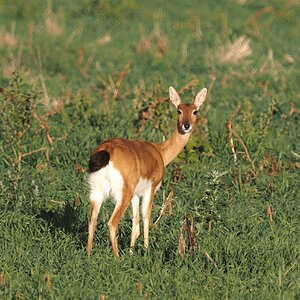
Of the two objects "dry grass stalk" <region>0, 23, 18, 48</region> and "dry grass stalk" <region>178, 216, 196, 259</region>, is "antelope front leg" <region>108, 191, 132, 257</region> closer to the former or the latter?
"dry grass stalk" <region>178, 216, 196, 259</region>

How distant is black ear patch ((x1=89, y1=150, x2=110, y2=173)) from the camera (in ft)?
23.1

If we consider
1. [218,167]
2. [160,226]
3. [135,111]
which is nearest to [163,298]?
[160,226]

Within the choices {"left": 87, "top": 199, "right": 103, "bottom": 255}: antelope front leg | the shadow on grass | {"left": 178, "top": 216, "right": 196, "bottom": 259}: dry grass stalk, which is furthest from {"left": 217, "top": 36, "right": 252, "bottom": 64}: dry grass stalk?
{"left": 178, "top": 216, "right": 196, "bottom": 259}: dry grass stalk

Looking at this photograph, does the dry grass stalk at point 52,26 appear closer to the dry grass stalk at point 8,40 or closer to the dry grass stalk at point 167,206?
the dry grass stalk at point 8,40

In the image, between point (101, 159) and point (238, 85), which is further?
point (238, 85)

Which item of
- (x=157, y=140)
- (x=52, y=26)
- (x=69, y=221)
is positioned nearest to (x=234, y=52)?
(x=52, y=26)

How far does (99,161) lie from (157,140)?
3.55 metres

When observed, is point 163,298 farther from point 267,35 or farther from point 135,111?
point 267,35

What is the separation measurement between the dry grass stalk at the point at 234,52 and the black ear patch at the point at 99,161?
8.07 meters

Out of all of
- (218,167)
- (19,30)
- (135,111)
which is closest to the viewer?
(218,167)

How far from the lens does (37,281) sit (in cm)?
654

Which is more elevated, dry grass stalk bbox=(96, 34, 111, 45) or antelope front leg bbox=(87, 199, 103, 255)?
antelope front leg bbox=(87, 199, 103, 255)

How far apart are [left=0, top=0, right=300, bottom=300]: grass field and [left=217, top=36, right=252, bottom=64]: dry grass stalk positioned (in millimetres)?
27

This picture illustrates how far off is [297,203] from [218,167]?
121cm
